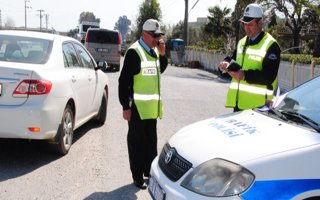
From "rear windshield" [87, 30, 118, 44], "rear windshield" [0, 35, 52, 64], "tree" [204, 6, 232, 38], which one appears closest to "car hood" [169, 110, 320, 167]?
"rear windshield" [0, 35, 52, 64]

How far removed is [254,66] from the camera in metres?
4.86

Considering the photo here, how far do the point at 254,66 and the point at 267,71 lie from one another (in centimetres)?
17

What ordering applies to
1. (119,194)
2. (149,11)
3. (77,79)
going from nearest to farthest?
(119,194)
(77,79)
(149,11)

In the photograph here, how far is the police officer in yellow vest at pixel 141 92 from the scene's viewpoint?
16.1 feet

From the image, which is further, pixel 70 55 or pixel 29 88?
pixel 70 55

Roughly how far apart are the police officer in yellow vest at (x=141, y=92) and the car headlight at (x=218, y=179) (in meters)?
1.99

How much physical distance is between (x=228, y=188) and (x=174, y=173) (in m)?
0.56

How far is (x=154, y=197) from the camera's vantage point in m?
3.59

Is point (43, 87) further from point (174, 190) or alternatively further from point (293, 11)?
point (293, 11)

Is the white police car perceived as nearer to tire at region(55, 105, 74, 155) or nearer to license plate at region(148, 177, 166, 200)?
license plate at region(148, 177, 166, 200)

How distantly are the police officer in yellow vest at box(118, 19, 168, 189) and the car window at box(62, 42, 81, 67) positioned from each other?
5.78 feet

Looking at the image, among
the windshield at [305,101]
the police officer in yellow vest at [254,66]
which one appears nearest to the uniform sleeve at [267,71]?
the police officer in yellow vest at [254,66]

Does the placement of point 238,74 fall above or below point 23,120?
above

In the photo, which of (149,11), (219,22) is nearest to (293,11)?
(219,22)
